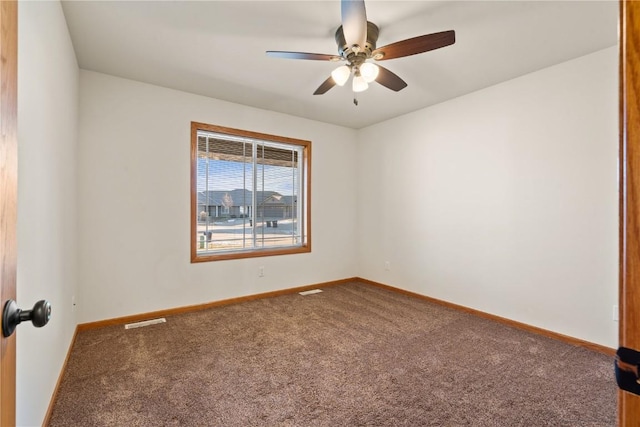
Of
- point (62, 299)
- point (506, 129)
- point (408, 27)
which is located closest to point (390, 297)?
point (506, 129)

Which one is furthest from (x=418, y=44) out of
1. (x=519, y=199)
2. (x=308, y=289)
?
(x=308, y=289)

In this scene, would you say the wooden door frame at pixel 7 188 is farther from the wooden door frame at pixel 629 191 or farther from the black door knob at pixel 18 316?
the wooden door frame at pixel 629 191

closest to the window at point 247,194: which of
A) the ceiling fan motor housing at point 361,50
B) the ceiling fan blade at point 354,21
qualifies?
the ceiling fan motor housing at point 361,50

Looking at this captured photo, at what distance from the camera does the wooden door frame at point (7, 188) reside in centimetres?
60

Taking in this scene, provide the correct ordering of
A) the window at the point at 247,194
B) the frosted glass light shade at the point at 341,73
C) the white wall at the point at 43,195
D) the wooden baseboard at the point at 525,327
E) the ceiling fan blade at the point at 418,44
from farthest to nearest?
the window at the point at 247,194, the wooden baseboard at the point at 525,327, the frosted glass light shade at the point at 341,73, the ceiling fan blade at the point at 418,44, the white wall at the point at 43,195

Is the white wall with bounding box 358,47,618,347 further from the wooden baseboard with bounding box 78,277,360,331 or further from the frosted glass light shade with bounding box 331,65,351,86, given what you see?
the frosted glass light shade with bounding box 331,65,351,86

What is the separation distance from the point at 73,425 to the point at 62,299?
2.85ft

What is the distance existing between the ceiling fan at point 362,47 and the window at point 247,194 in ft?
6.04

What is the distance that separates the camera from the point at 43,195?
1589mm

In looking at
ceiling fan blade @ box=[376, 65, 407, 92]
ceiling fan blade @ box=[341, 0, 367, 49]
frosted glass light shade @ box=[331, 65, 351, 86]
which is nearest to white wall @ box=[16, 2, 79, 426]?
ceiling fan blade @ box=[341, 0, 367, 49]

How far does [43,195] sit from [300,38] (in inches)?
78.7

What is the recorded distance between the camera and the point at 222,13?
6.78ft

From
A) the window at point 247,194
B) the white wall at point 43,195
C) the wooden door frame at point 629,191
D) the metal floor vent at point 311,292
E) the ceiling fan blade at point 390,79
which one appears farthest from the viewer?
the metal floor vent at point 311,292

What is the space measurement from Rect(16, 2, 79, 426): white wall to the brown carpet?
0.37 meters
